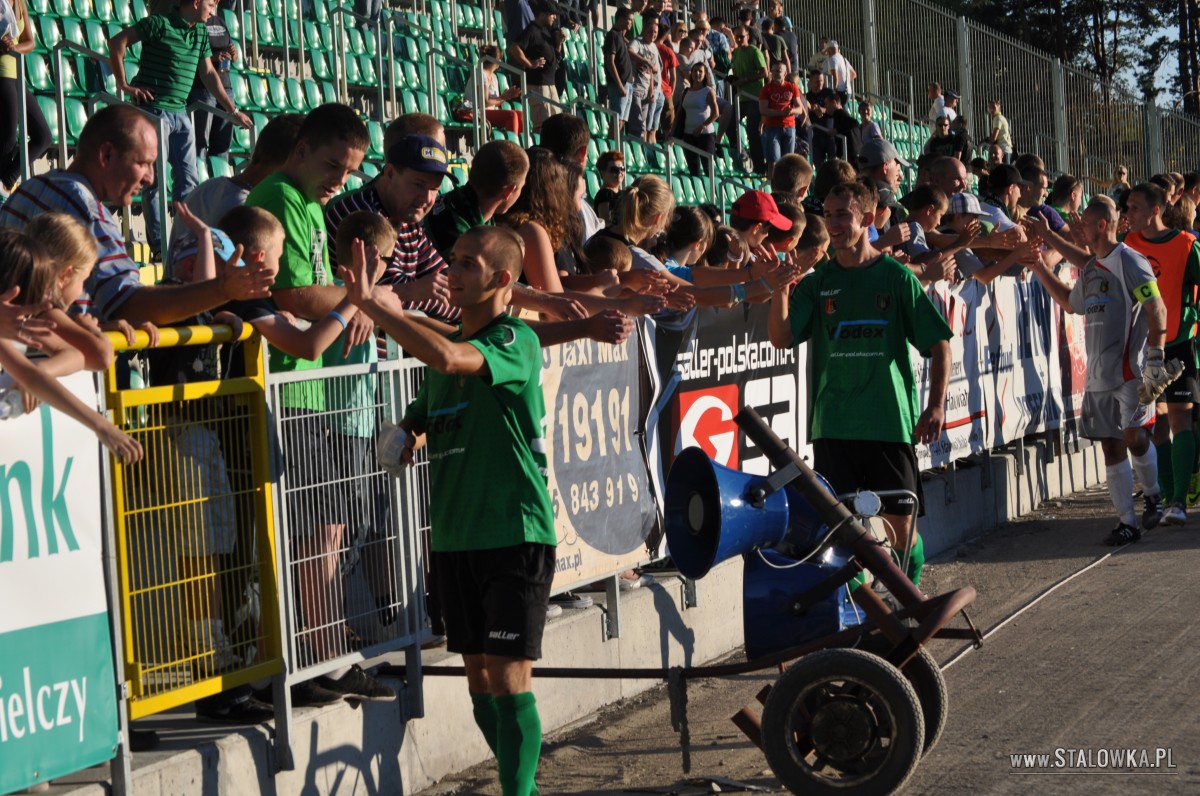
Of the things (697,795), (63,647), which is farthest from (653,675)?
(63,647)

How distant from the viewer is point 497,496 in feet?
16.9

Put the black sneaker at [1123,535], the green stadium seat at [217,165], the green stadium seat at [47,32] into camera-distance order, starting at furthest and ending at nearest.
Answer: the green stadium seat at [47,32] → the green stadium seat at [217,165] → the black sneaker at [1123,535]

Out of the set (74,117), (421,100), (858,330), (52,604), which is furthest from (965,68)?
(52,604)

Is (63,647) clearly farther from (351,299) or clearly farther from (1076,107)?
(1076,107)

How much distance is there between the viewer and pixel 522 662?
523 cm

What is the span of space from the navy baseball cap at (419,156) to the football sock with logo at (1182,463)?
744 cm

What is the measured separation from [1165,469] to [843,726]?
746 cm

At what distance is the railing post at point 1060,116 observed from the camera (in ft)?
106

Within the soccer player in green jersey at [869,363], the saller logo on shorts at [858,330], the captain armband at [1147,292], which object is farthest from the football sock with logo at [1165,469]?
the saller logo on shorts at [858,330]

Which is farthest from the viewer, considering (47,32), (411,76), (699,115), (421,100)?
(699,115)

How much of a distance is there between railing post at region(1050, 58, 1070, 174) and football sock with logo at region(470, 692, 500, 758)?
95.2ft

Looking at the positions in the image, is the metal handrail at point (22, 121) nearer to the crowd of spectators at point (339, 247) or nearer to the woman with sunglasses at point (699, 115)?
the crowd of spectators at point (339, 247)

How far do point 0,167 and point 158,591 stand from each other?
17.2 ft

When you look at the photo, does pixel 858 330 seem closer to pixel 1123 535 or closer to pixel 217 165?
pixel 1123 535
